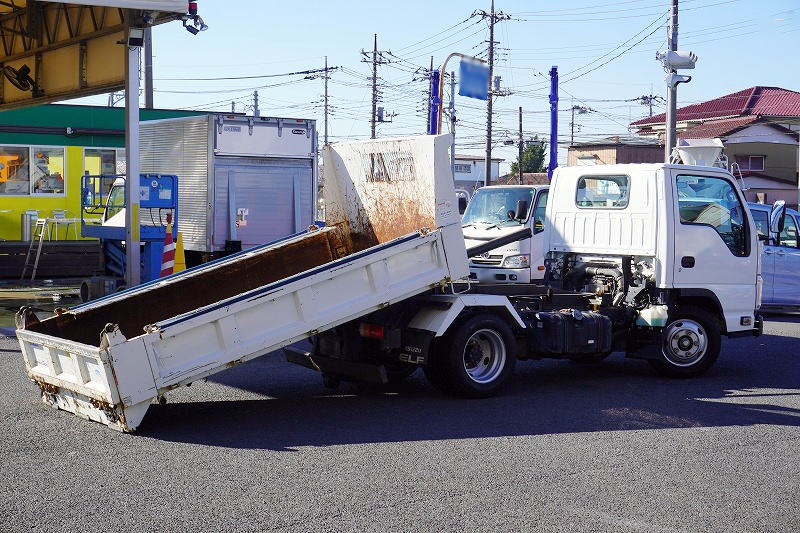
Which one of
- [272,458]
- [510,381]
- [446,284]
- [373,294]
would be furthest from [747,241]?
[272,458]

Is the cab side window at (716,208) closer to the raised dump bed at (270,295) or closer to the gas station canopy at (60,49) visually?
the raised dump bed at (270,295)

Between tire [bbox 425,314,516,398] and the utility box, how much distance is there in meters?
12.0

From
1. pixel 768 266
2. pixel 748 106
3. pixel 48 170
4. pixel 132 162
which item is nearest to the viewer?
pixel 132 162

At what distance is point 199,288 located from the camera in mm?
10227

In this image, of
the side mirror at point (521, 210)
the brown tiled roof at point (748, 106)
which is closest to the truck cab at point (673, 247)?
the side mirror at point (521, 210)

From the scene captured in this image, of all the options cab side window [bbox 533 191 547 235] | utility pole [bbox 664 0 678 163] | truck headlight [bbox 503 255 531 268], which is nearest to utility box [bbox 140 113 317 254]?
truck headlight [bbox 503 255 531 268]

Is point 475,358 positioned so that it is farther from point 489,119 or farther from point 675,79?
point 489,119

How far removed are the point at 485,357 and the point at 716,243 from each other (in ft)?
10.8

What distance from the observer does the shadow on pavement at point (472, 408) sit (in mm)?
8156

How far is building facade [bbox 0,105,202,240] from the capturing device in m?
25.2

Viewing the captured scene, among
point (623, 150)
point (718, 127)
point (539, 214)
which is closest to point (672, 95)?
point (539, 214)

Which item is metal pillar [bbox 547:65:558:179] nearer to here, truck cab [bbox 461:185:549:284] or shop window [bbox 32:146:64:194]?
truck cab [bbox 461:185:549:284]

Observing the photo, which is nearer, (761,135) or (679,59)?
(679,59)

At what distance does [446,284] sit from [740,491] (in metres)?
A: 3.59
